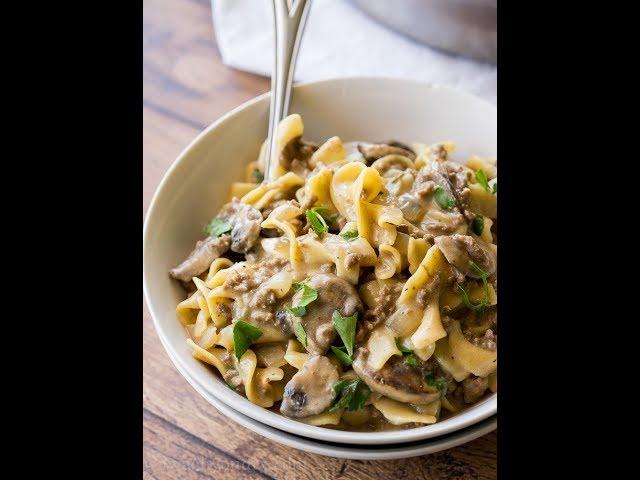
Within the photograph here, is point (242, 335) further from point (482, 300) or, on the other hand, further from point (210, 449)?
point (482, 300)

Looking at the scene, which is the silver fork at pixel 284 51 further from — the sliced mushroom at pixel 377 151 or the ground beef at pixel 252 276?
the ground beef at pixel 252 276

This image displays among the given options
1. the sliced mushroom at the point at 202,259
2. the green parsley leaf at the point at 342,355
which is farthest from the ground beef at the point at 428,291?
the sliced mushroom at the point at 202,259

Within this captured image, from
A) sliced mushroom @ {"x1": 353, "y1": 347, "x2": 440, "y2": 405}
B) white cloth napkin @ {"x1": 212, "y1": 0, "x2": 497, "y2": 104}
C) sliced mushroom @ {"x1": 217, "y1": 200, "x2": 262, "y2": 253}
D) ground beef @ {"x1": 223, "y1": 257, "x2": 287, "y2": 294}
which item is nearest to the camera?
sliced mushroom @ {"x1": 353, "y1": 347, "x2": 440, "y2": 405}

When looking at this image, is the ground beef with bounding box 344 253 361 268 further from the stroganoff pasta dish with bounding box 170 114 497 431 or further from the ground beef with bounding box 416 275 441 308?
the ground beef with bounding box 416 275 441 308

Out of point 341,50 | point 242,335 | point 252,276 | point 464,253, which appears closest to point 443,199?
point 464,253

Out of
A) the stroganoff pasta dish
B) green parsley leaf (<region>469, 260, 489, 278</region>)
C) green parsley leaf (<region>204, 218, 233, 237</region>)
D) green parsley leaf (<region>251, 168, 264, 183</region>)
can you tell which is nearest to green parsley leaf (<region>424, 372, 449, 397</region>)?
the stroganoff pasta dish

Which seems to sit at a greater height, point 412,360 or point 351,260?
point 351,260
